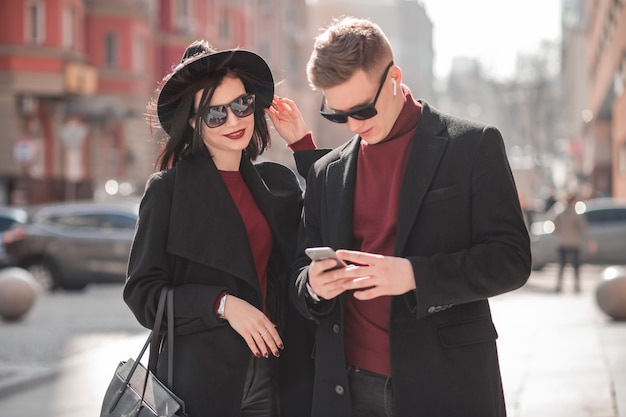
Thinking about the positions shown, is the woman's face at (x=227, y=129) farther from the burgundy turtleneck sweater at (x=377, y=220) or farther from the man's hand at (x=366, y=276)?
the man's hand at (x=366, y=276)

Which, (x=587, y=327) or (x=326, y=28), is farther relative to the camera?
(x=587, y=327)

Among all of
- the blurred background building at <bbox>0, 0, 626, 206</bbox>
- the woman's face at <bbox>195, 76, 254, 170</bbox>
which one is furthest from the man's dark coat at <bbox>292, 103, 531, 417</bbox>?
the blurred background building at <bbox>0, 0, 626, 206</bbox>

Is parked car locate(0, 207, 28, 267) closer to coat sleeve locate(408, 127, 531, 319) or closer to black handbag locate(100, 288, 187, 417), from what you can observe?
A: black handbag locate(100, 288, 187, 417)

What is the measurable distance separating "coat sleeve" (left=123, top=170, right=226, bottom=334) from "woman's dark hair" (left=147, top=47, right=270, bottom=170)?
0.82 ft

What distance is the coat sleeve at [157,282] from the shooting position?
Answer: 418 cm

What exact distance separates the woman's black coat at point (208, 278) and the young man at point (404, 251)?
1.31 feet

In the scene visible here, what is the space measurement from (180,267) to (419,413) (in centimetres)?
101

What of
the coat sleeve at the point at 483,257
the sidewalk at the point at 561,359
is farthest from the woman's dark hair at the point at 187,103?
the sidewalk at the point at 561,359

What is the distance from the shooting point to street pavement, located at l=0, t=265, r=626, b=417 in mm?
9172

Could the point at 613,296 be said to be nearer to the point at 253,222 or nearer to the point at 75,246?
the point at 75,246

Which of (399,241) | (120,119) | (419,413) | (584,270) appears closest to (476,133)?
(399,241)

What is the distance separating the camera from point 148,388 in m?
4.07

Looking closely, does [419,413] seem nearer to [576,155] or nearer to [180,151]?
[180,151]

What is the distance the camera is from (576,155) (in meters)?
81.0
